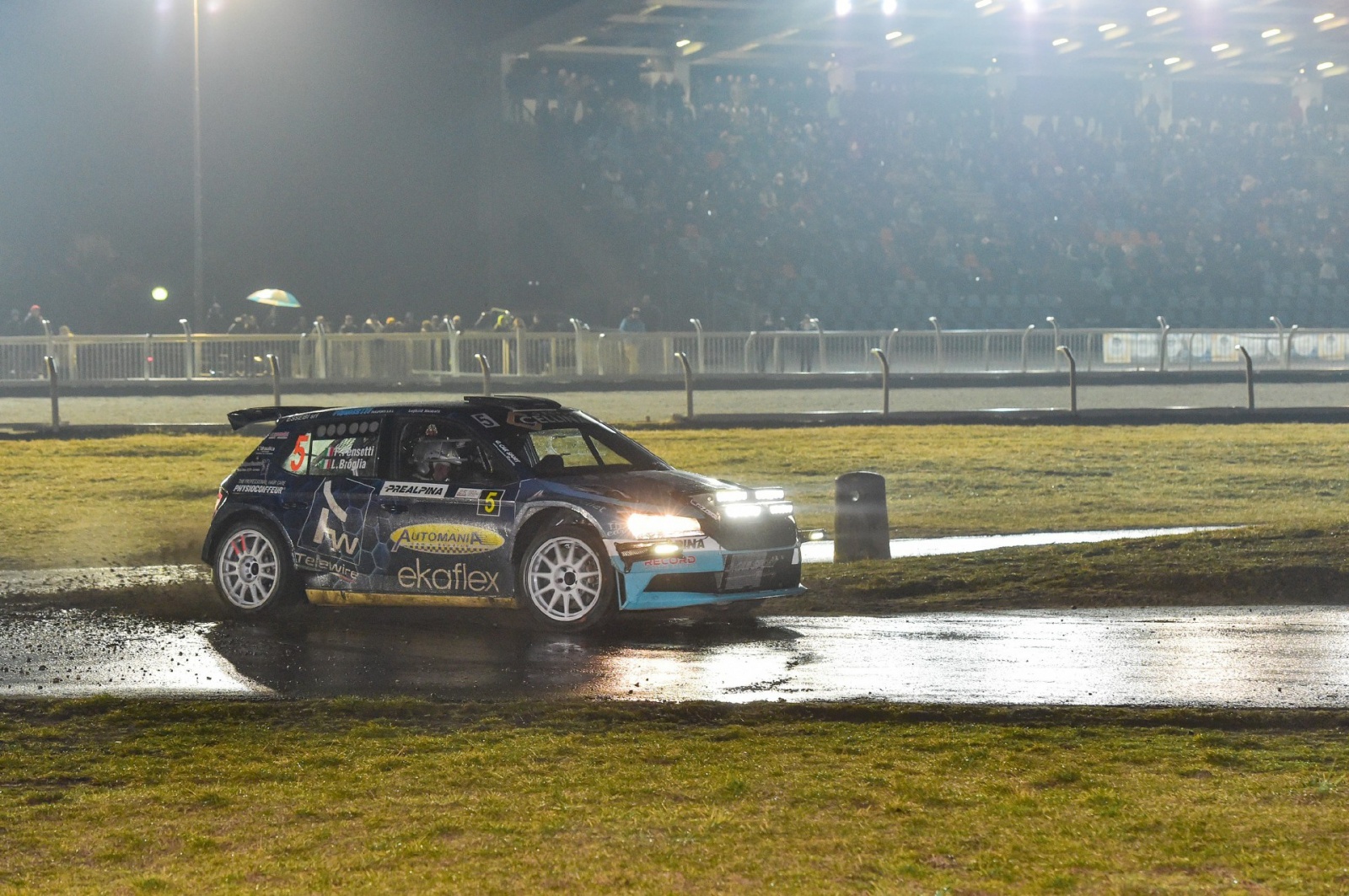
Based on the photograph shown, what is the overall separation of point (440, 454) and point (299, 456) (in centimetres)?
107

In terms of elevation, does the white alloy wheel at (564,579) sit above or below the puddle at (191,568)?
above

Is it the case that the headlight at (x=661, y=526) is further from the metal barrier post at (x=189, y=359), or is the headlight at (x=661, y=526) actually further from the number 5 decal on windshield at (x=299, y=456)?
the metal barrier post at (x=189, y=359)

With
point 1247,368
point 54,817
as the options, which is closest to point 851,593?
point 54,817

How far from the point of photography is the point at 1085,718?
7184 mm

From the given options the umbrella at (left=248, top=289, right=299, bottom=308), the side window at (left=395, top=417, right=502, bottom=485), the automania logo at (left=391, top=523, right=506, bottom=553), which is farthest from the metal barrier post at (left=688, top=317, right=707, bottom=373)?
the automania logo at (left=391, top=523, right=506, bottom=553)

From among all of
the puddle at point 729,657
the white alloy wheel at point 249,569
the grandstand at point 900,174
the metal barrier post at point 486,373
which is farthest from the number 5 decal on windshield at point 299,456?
the grandstand at point 900,174

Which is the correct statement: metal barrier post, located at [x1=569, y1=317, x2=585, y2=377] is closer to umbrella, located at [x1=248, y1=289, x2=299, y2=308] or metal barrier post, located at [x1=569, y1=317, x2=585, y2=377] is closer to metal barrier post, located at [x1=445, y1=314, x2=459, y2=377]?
metal barrier post, located at [x1=445, y1=314, x2=459, y2=377]

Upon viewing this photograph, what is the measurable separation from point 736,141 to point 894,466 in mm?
22300

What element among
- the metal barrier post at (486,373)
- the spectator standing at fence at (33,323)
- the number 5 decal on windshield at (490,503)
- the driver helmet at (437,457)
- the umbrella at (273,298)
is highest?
the umbrella at (273,298)

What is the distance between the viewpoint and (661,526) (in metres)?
9.97

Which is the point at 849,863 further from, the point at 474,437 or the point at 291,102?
the point at 291,102

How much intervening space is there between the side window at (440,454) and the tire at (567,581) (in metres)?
0.63

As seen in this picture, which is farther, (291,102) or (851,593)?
(291,102)

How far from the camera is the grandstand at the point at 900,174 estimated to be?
133ft
